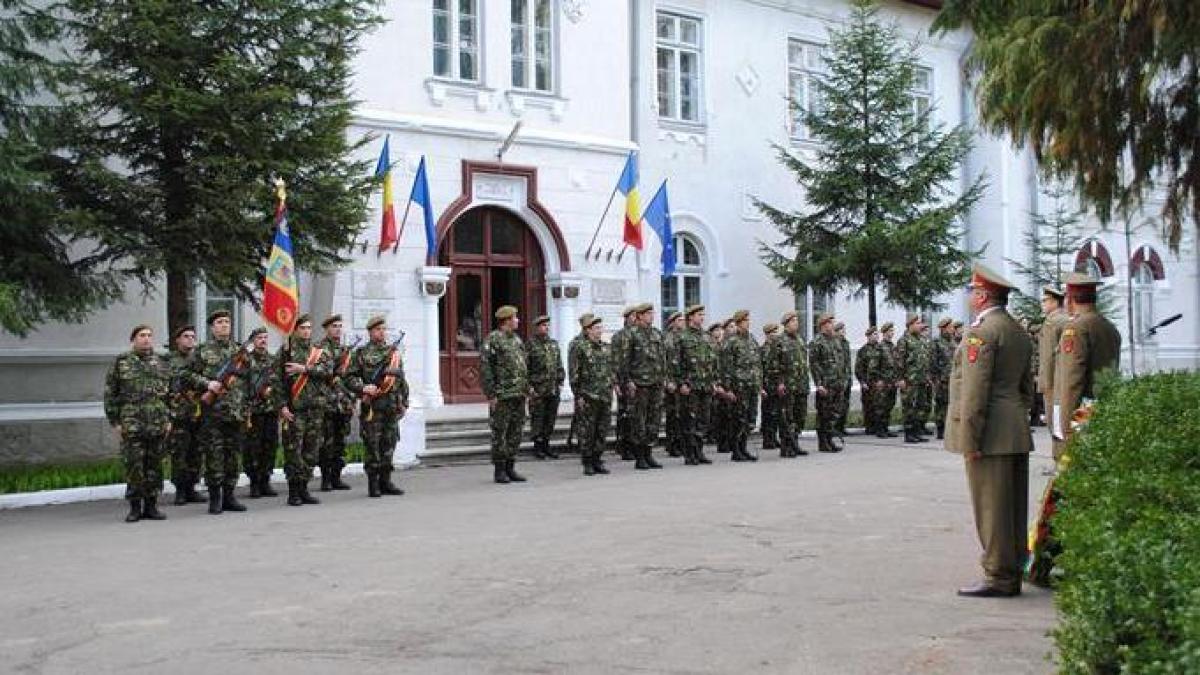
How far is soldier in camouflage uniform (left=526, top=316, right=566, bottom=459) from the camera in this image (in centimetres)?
1531

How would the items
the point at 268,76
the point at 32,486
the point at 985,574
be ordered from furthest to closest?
the point at 268,76 → the point at 32,486 → the point at 985,574

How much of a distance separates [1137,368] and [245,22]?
25.7m

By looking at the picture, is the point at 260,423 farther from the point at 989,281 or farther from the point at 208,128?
the point at 989,281

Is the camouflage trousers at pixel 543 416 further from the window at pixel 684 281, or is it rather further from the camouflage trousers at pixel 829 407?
the window at pixel 684 281

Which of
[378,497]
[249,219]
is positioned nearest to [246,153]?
[249,219]

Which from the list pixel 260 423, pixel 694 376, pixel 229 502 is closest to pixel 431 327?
pixel 694 376

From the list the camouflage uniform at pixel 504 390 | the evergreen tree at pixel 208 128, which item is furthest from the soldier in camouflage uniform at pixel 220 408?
the camouflage uniform at pixel 504 390

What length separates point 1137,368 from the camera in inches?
1217

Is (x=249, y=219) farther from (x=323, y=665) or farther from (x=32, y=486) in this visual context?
(x=323, y=665)

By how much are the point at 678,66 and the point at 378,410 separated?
11.7 meters

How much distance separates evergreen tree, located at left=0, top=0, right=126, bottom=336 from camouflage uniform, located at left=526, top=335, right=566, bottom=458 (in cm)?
507

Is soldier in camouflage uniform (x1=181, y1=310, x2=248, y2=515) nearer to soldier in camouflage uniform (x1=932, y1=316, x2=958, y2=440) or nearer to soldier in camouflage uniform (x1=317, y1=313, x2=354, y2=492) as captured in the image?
soldier in camouflage uniform (x1=317, y1=313, x2=354, y2=492)

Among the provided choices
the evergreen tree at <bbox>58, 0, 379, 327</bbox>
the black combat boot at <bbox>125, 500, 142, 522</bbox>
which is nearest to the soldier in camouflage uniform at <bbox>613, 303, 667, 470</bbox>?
the evergreen tree at <bbox>58, 0, 379, 327</bbox>

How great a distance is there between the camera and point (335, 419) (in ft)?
43.4
